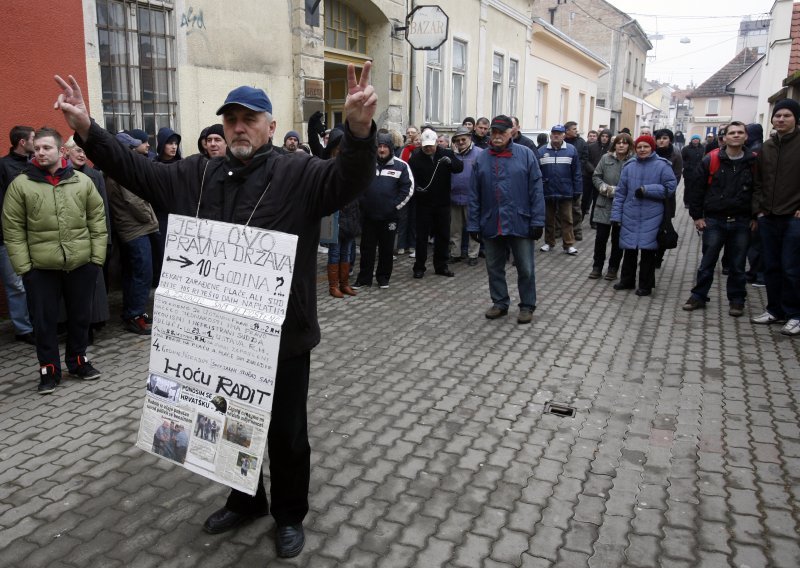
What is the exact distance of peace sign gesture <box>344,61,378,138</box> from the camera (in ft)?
8.16

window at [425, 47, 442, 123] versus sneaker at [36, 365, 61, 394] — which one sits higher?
window at [425, 47, 442, 123]

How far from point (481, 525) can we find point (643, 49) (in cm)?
4739

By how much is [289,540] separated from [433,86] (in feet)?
46.7

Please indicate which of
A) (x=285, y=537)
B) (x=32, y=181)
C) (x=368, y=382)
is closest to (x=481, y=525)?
(x=285, y=537)

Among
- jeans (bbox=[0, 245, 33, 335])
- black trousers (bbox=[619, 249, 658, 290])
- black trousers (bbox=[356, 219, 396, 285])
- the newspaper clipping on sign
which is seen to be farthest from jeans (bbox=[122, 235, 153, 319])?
black trousers (bbox=[619, 249, 658, 290])

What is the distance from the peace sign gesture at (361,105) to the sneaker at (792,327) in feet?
18.7

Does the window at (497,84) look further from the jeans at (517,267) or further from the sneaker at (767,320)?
the sneaker at (767,320)

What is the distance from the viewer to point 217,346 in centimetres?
293

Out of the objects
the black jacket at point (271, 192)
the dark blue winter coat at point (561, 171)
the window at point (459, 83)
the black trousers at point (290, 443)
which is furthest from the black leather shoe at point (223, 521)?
the window at point (459, 83)

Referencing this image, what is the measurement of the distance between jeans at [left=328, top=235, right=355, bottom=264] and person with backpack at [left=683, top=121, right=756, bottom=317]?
3902mm

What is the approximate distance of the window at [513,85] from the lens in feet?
67.7

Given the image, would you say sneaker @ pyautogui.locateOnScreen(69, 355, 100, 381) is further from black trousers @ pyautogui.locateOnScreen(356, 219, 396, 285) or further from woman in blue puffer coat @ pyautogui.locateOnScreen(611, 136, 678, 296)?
woman in blue puffer coat @ pyautogui.locateOnScreen(611, 136, 678, 296)

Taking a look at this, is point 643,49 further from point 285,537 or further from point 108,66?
point 285,537

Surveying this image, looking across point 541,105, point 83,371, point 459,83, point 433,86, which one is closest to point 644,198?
point 83,371
